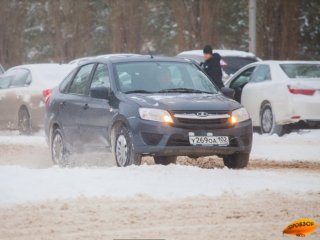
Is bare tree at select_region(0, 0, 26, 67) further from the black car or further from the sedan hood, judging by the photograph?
the sedan hood

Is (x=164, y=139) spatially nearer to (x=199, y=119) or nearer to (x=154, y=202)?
(x=199, y=119)

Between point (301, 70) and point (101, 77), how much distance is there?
750cm

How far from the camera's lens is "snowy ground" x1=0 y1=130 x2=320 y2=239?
342 inches

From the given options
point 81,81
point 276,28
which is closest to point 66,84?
point 81,81

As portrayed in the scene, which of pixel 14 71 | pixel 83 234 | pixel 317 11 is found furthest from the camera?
pixel 317 11

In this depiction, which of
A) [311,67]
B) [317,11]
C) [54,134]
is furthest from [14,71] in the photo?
[317,11]

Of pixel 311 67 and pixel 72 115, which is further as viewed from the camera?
pixel 311 67

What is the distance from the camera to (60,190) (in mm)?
10633

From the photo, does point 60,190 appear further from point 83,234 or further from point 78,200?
point 83,234

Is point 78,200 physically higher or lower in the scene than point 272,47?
higher

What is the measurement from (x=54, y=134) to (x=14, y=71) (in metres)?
8.67

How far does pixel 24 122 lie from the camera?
73.8ft

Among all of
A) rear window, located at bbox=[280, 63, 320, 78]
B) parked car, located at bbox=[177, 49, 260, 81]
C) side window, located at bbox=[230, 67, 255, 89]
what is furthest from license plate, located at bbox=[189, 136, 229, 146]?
parked car, located at bbox=[177, 49, 260, 81]

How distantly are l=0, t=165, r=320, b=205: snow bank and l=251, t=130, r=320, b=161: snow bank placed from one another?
12.2 feet
